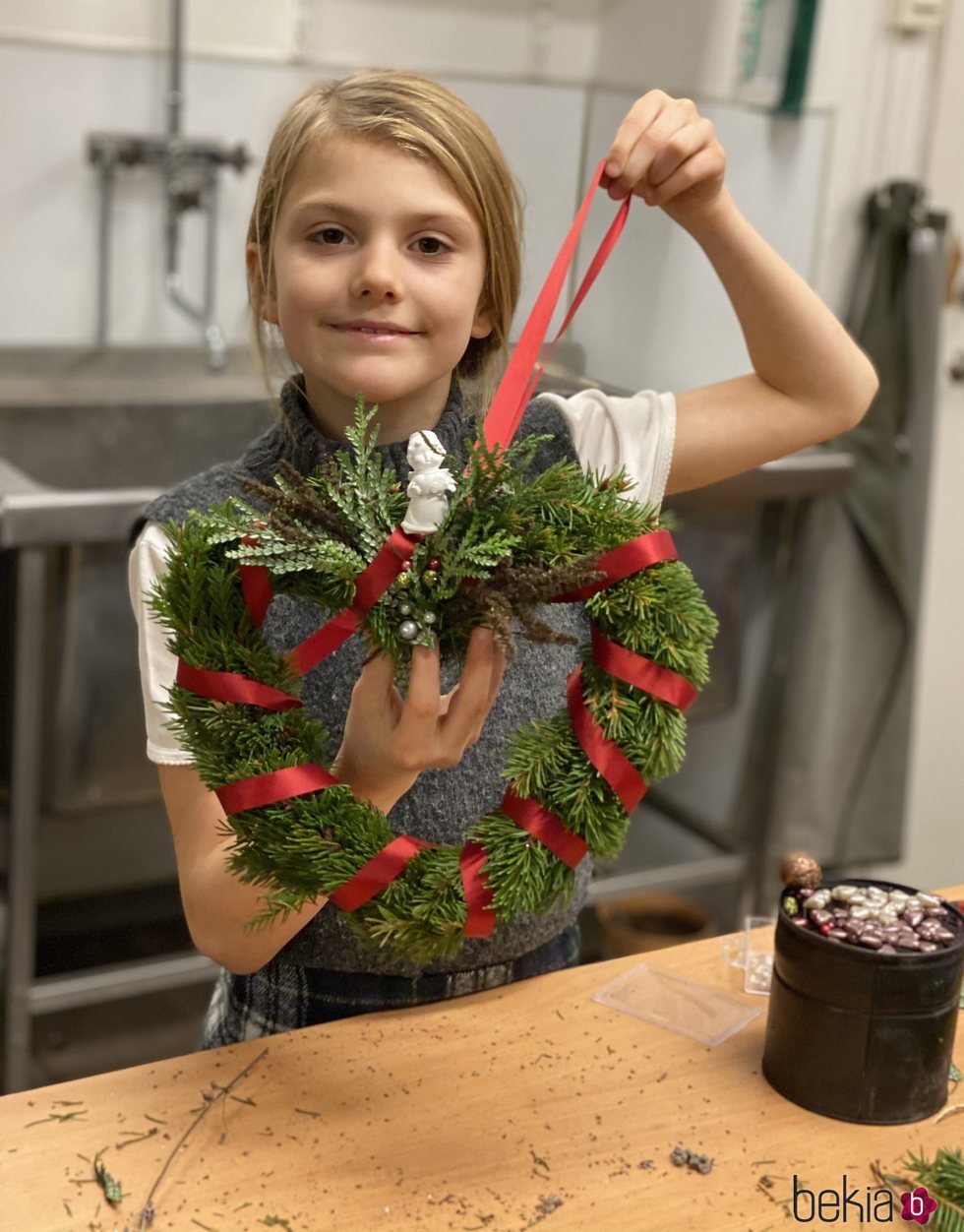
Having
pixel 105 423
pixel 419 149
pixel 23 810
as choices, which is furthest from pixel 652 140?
pixel 105 423

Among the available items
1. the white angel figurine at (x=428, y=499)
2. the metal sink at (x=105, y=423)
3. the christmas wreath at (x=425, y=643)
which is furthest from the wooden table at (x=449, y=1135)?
the metal sink at (x=105, y=423)

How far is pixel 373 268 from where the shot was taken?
908 mm

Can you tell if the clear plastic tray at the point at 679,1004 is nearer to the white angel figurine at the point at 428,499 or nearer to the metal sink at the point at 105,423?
the white angel figurine at the point at 428,499

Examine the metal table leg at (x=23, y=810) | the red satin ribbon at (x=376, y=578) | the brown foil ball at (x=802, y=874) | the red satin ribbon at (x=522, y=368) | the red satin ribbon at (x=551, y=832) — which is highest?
the red satin ribbon at (x=522, y=368)

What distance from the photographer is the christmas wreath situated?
776mm

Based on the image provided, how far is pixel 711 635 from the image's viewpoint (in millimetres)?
832

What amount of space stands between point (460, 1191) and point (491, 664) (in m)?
0.29

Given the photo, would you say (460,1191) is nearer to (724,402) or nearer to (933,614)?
(724,402)

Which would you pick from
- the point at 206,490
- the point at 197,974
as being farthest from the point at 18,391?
the point at 206,490

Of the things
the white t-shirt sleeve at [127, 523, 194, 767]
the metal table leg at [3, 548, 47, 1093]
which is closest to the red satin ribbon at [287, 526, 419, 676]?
the white t-shirt sleeve at [127, 523, 194, 767]

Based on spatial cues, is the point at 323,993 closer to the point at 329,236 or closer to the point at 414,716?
the point at 414,716

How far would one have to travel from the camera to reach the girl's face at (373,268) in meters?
0.93

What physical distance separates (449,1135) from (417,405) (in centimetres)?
47

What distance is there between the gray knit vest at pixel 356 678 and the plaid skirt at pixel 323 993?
0.01 meters
